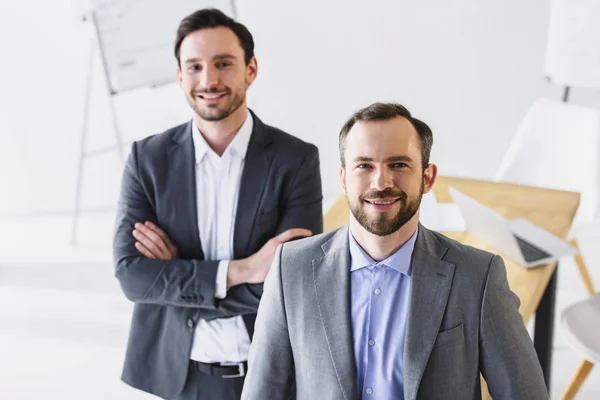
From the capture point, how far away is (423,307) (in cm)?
142

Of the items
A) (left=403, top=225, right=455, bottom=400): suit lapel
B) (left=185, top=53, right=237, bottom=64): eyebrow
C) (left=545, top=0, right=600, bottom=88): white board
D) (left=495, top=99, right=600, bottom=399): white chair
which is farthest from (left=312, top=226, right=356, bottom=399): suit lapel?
(left=545, top=0, right=600, bottom=88): white board

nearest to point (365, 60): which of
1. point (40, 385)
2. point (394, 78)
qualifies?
point (394, 78)

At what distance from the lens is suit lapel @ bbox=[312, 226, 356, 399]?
1.45 metres

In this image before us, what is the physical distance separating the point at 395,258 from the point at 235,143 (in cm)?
77

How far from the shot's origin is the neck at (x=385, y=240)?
1443 millimetres

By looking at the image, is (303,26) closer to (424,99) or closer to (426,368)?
(424,99)

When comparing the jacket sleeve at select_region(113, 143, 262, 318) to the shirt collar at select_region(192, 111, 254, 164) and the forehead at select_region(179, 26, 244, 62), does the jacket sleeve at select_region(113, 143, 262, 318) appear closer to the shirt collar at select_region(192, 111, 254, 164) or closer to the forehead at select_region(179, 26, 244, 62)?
the shirt collar at select_region(192, 111, 254, 164)

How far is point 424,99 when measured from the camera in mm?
4633

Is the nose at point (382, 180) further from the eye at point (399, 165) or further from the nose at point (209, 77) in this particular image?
the nose at point (209, 77)

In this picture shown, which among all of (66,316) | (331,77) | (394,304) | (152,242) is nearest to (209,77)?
(152,242)

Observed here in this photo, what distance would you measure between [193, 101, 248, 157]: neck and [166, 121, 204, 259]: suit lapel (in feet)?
0.17

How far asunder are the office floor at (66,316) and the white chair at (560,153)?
678 millimetres

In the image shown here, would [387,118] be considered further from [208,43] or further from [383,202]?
[208,43]

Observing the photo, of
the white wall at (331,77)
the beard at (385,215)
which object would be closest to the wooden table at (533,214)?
the beard at (385,215)
